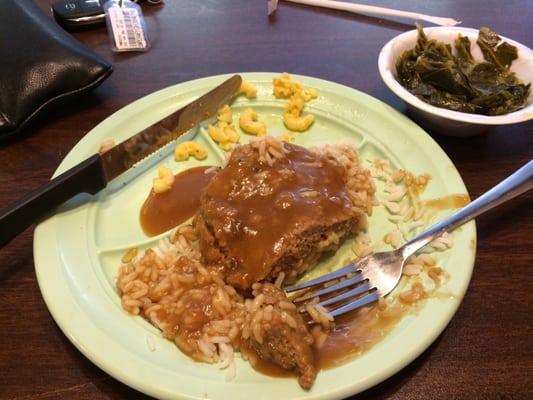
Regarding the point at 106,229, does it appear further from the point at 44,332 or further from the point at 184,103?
the point at 184,103

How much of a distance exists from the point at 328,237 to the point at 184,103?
1365 millimetres

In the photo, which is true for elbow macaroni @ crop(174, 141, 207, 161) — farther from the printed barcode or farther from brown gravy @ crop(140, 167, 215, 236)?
the printed barcode

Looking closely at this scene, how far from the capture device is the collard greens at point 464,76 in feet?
8.99

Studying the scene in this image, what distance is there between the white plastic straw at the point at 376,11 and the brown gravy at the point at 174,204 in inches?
90.9

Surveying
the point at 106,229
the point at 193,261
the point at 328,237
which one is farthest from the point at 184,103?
the point at 328,237

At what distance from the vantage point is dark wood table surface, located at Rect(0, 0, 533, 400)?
1.88 metres

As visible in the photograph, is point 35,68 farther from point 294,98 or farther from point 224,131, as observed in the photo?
point 294,98

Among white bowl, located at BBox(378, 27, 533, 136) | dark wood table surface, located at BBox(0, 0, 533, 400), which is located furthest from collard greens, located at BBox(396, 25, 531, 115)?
dark wood table surface, located at BBox(0, 0, 533, 400)

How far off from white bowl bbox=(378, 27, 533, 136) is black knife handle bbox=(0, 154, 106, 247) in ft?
5.57

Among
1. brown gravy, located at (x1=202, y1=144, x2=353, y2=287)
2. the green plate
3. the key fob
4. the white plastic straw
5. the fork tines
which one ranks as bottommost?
the fork tines

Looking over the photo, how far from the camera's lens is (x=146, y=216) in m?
2.49

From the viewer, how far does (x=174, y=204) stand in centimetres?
255

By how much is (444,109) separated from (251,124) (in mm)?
1125

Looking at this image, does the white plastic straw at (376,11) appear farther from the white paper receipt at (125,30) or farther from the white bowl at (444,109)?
the white paper receipt at (125,30)
